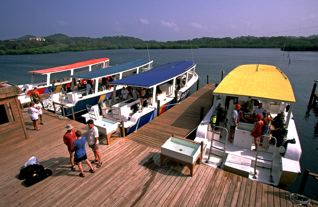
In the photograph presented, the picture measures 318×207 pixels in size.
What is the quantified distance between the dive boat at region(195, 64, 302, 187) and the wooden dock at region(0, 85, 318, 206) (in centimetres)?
92

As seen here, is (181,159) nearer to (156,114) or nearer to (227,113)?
(227,113)

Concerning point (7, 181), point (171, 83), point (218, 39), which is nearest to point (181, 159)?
point (7, 181)

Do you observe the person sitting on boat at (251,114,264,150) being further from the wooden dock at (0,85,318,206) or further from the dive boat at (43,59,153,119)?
the dive boat at (43,59,153,119)

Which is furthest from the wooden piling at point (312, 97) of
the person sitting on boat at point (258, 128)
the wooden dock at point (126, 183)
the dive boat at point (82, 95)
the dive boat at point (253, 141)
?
the dive boat at point (82, 95)

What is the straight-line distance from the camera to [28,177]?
5.97 metres

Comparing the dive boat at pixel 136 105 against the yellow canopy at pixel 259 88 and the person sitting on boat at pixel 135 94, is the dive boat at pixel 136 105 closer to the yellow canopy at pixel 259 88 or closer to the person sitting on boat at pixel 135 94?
the person sitting on boat at pixel 135 94

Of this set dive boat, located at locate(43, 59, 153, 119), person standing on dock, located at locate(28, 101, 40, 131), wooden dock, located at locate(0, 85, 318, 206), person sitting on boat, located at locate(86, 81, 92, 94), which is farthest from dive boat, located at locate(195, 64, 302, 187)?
person sitting on boat, located at locate(86, 81, 92, 94)

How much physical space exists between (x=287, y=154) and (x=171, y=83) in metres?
9.05

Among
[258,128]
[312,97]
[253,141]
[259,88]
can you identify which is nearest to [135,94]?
[259,88]

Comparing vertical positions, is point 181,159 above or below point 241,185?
above

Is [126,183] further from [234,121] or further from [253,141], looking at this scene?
[253,141]

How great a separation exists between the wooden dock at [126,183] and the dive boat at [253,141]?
915 mm

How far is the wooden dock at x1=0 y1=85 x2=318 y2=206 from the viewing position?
5262mm

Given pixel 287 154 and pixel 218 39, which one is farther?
pixel 218 39
